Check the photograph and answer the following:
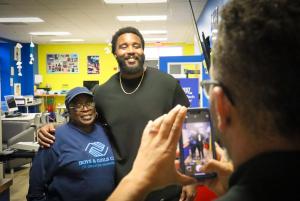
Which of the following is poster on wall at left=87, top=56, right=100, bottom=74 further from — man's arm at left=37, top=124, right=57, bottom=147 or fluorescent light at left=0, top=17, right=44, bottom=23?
man's arm at left=37, top=124, right=57, bottom=147

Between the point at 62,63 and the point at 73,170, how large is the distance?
11.9 m

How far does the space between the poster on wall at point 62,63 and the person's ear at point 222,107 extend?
1290 cm

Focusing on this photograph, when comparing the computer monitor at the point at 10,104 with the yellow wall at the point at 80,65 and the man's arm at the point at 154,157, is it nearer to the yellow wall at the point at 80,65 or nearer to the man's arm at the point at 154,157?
the yellow wall at the point at 80,65

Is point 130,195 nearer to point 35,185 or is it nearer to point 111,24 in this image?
point 35,185

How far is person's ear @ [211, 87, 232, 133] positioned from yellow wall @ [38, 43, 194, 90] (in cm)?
1263

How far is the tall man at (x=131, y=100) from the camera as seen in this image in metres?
1.90

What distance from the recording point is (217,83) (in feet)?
2.18

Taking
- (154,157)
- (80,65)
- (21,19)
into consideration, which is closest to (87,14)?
(21,19)

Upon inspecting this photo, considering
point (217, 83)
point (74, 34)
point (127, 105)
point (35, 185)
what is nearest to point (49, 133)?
point (35, 185)

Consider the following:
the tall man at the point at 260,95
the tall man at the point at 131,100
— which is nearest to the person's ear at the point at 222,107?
the tall man at the point at 260,95

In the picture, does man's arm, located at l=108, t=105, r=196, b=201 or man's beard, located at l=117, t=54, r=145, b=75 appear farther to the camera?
man's beard, located at l=117, t=54, r=145, b=75

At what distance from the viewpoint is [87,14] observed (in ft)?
23.9

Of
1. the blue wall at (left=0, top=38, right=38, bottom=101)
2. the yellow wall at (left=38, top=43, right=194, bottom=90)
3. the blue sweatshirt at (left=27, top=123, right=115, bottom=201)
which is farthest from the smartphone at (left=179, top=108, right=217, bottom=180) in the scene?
the yellow wall at (left=38, top=43, right=194, bottom=90)

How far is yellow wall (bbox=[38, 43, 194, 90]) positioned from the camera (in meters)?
13.2
